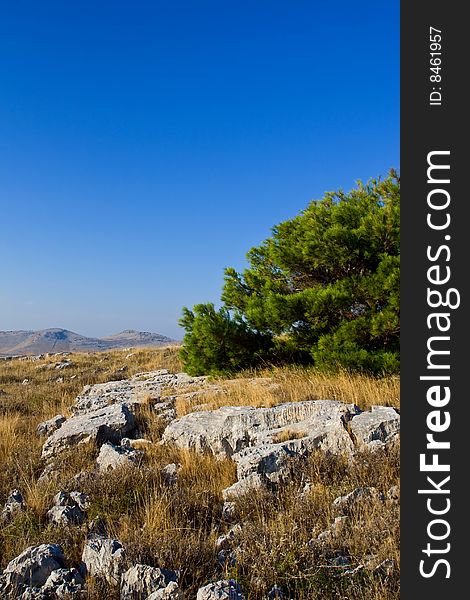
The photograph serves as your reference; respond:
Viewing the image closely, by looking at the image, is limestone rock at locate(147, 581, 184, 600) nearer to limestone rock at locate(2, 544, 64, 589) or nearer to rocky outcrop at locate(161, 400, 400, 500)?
limestone rock at locate(2, 544, 64, 589)

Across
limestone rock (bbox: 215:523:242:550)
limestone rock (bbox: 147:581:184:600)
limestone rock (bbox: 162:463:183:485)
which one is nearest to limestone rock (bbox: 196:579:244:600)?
limestone rock (bbox: 147:581:184:600)

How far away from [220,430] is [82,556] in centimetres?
308

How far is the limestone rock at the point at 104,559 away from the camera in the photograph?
2.94 metres

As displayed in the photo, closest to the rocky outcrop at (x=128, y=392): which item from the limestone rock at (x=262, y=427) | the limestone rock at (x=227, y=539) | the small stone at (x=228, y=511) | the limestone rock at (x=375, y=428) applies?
the limestone rock at (x=262, y=427)

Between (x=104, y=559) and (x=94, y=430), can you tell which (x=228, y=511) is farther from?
(x=94, y=430)

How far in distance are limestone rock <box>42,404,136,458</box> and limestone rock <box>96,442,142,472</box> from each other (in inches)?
35.1

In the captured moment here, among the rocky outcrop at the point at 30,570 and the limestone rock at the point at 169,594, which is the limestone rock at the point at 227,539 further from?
the rocky outcrop at the point at 30,570

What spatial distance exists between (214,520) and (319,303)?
6786mm

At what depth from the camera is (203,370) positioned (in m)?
11.6

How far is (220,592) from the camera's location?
2566 mm

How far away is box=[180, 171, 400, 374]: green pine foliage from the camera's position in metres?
10.0

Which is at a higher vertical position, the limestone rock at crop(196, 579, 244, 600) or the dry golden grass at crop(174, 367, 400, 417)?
the dry golden grass at crop(174, 367, 400, 417)

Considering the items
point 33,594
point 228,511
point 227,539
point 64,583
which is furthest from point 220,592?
point 228,511

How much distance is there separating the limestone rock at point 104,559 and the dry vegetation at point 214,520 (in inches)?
3.1
